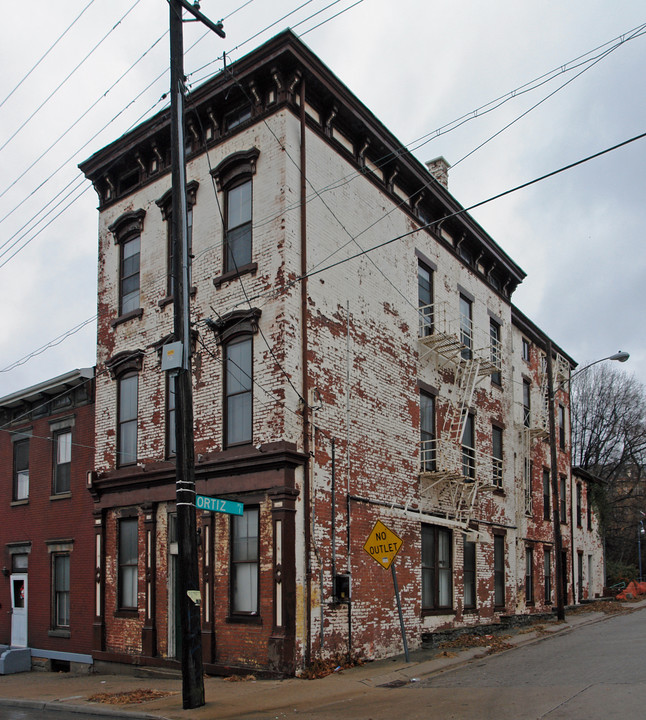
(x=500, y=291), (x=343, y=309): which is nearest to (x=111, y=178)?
(x=343, y=309)

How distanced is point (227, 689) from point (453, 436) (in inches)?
419

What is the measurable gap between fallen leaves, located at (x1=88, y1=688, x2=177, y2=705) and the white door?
349 inches

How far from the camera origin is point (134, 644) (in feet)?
58.8

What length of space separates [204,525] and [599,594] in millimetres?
29792

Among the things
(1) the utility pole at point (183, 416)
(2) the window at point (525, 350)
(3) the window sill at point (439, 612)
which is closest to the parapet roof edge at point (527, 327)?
(2) the window at point (525, 350)

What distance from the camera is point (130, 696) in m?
13.7

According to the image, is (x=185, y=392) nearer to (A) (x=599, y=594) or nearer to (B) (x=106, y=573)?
(B) (x=106, y=573)

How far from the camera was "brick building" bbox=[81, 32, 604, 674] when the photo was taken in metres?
15.5

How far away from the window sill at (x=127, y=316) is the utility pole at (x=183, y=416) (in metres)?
6.92

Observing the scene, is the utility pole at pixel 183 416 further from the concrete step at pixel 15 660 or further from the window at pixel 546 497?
the window at pixel 546 497

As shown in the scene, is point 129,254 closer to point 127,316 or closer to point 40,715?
point 127,316

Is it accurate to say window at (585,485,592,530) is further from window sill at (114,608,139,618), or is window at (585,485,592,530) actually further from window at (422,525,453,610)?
window sill at (114,608,139,618)

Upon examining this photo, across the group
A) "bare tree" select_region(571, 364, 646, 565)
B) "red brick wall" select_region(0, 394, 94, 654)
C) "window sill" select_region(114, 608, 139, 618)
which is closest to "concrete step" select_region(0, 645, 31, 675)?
"red brick wall" select_region(0, 394, 94, 654)

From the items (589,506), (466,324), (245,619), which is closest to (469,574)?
(466,324)
